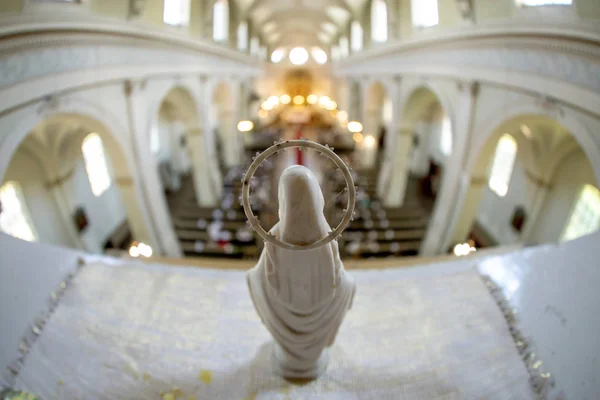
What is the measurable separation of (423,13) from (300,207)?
839 cm

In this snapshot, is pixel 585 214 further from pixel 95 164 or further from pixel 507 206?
pixel 95 164

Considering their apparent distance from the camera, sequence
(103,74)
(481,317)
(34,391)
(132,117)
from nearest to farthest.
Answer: (34,391) < (481,317) < (103,74) < (132,117)

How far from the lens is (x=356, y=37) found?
15469mm

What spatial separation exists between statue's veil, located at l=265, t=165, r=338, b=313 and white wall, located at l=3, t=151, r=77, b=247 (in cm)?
797

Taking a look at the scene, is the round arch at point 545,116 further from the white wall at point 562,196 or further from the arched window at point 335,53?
the arched window at point 335,53

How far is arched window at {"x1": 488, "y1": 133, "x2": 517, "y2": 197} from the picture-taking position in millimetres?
9273

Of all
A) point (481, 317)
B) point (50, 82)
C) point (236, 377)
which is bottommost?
point (236, 377)

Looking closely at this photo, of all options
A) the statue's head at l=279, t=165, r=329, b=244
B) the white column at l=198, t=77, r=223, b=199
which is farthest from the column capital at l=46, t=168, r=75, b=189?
the statue's head at l=279, t=165, r=329, b=244

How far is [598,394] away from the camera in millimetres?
1868

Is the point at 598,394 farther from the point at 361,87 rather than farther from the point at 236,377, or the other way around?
the point at 361,87

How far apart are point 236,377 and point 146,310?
1.10 metres

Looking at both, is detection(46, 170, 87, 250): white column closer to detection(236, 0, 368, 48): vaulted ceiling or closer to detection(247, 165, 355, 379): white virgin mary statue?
detection(247, 165, 355, 379): white virgin mary statue

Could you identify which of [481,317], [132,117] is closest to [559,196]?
[481,317]

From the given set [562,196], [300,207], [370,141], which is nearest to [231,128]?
[370,141]
